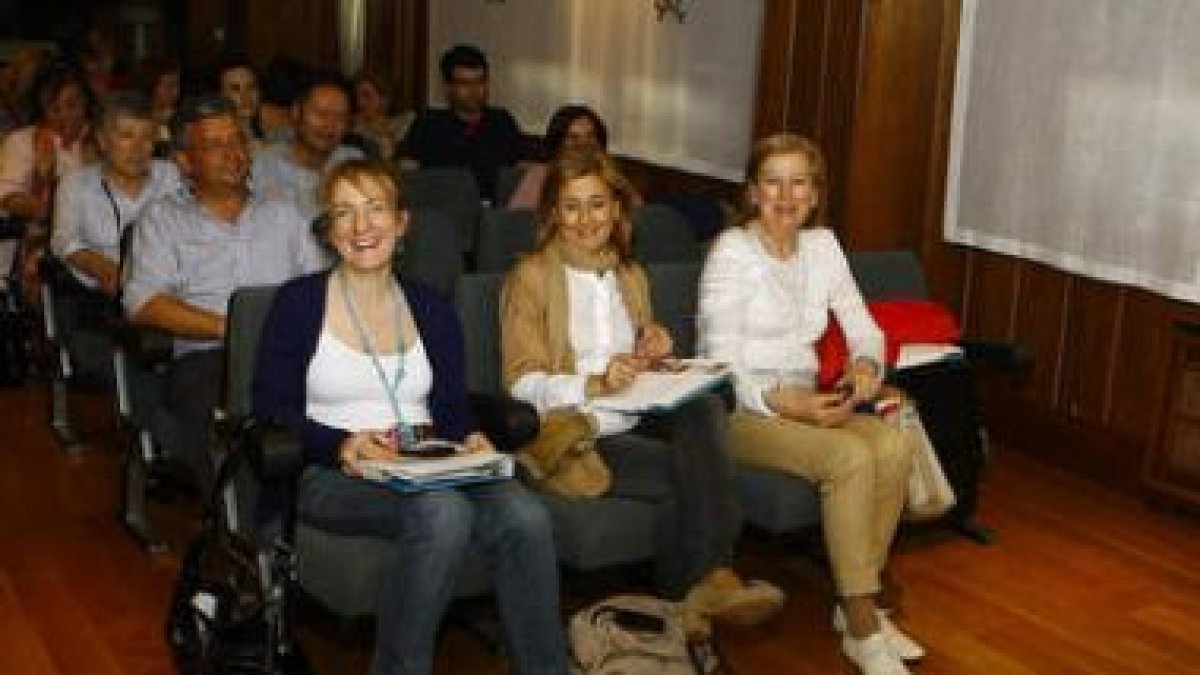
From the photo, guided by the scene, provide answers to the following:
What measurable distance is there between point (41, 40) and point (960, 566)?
937 cm

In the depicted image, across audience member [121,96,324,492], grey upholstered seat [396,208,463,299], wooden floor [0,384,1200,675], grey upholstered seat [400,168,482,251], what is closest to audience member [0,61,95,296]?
wooden floor [0,384,1200,675]

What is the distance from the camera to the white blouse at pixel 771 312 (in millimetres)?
3680

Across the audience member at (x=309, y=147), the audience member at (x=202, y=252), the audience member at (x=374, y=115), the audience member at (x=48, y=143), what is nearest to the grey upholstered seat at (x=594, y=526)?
the audience member at (x=202, y=252)

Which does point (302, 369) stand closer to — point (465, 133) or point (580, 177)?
point (580, 177)

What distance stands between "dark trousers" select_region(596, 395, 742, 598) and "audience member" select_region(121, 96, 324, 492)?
1.10 meters

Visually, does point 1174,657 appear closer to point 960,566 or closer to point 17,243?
point 960,566

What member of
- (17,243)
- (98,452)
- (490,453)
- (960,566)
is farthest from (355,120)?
(490,453)

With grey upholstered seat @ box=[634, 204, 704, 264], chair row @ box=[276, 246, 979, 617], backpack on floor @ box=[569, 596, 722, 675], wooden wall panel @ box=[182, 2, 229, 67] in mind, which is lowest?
backpack on floor @ box=[569, 596, 722, 675]

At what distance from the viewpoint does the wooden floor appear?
354 cm

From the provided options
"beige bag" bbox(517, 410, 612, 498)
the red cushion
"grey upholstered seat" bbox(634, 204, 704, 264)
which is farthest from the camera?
"grey upholstered seat" bbox(634, 204, 704, 264)

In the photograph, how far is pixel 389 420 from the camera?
3.13m

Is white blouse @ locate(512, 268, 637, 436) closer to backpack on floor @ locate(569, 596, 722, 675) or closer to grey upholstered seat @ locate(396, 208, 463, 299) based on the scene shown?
backpack on floor @ locate(569, 596, 722, 675)

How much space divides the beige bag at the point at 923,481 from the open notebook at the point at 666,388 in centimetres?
64

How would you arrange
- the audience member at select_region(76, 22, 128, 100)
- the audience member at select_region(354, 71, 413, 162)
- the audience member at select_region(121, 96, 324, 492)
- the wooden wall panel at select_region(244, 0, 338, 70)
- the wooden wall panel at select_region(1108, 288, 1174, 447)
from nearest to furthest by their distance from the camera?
the audience member at select_region(121, 96, 324, 492), the wooden wall panel at select_region(1108, 288, 1174, 447), the audience member at select_region(354, 71, 413, 162), the audience member at select_region(76, 22, 128, 100), the wooden wall panel at select_region(244, 0, 338, 70)
